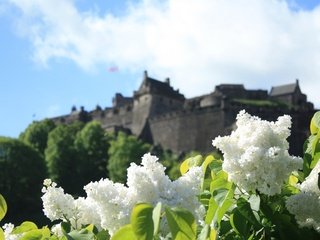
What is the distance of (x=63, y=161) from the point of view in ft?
275

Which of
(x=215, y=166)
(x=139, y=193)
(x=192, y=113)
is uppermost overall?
(x=192, y=113)

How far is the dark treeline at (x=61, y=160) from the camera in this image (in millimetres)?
72562

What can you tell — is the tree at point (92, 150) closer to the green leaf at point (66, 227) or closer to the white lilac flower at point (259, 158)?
the green leaf at point (66, 227)

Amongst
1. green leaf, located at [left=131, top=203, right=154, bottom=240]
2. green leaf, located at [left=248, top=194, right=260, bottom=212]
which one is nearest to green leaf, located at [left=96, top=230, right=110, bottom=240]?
green leaf, located at [left=131, top=203, right=154, bottom=240]

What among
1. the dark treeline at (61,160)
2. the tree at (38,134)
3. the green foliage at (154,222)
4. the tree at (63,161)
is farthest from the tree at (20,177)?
the green foliage at (154,222)

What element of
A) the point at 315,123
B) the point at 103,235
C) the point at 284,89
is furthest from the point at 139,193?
the point at 284,89

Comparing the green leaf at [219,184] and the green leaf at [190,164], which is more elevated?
the green leaf at [190,164]

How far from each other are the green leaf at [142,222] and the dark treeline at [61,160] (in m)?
60.9

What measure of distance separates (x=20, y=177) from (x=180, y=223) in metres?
72.3

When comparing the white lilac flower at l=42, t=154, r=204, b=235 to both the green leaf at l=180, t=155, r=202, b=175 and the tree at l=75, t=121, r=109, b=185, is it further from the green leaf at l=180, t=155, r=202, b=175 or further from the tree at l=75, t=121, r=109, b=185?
the tree at l=75, t=121, r=109, b=185

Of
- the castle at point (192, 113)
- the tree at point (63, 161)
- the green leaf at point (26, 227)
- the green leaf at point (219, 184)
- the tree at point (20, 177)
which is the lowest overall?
the green leaf at point (26, 227)

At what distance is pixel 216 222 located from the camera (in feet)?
12.8

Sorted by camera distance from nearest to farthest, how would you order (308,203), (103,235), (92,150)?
(308,203)
(103,235)
(92,150)

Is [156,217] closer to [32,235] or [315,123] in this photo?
[32,235]
